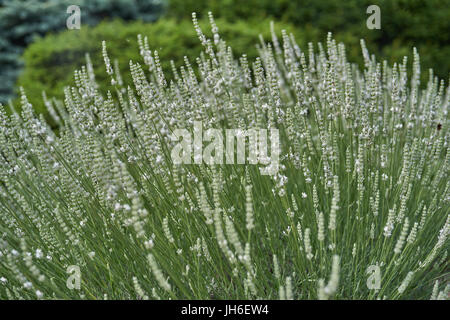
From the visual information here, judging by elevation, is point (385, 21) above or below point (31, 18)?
below

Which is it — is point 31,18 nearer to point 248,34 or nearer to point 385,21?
point 248,34

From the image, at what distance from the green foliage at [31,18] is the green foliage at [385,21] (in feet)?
8.43

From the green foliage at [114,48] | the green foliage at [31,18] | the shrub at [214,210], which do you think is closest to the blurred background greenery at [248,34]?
the green foliage at [114,48]

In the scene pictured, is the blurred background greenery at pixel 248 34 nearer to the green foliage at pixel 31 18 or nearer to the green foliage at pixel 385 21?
the green foliage at pixel 385 21

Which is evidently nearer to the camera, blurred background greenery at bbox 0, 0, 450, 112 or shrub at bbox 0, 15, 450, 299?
shrub at bbox 0, 15, 450, 299

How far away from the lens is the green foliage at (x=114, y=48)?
19.4ft

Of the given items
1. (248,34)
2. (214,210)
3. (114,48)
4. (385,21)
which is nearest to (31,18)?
(114,48)

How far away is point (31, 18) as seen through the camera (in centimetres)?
829

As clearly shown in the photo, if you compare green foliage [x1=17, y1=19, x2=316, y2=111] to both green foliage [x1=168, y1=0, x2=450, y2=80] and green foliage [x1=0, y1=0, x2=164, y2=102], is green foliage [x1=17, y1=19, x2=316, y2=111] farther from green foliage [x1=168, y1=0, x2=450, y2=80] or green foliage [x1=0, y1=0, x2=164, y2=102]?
green foliage [x1=0, y1=0, x2=164, y2=102]

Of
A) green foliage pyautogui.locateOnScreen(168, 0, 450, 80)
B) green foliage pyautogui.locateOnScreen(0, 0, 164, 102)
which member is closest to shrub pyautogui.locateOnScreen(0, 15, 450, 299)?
green foliage pyautogui.locateOnScreen(168, 0, 450, 80)

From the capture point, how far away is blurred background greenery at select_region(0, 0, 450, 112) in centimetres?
598

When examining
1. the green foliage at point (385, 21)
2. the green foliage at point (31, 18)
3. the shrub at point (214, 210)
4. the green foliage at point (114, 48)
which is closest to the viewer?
the shrub at point (214, 210)

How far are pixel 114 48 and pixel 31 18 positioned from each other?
3186 mm
